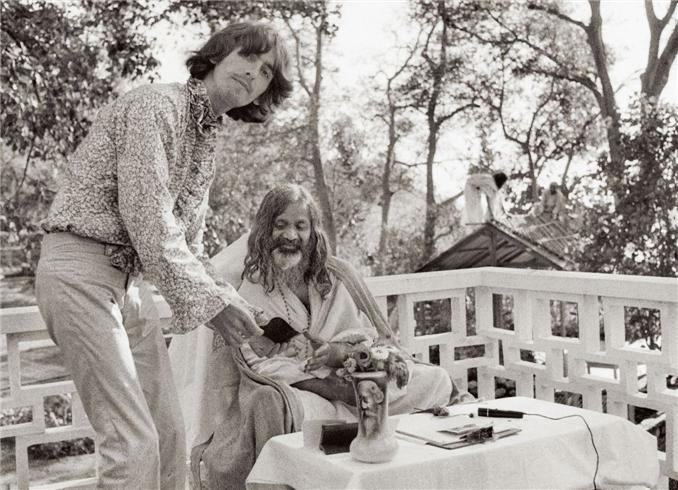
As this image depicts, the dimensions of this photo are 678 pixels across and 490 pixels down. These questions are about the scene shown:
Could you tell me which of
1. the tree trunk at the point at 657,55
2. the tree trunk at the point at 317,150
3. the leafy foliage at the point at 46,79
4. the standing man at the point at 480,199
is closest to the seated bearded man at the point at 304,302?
the leafy foliage at the point at 46,79

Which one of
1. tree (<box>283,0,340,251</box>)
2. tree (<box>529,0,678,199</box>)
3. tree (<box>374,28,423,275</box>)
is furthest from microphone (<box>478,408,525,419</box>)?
tree (<box>374,28,423,275</box>)

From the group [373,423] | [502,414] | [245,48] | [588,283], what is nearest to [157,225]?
[245,48]

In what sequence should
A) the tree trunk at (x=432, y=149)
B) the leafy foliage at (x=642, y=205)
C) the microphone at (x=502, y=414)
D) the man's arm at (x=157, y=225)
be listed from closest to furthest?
the man's arm at (x=157, y=225), the microphone at (x=502, y=414), the leafy foliage at (x=642, y=205), the tree trunk at (x=432, y=149)

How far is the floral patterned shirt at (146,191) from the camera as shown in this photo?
1.87 meters

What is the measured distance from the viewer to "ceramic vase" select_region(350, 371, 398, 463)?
2018mm

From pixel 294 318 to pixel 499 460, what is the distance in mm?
1152

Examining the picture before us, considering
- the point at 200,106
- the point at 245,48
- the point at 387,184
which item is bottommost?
the point at 200,106

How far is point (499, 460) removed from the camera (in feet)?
7.06

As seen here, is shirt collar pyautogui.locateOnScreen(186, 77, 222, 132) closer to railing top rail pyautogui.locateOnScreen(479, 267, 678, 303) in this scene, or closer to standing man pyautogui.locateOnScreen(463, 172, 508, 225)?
railing top rail pyautogui.locateOnScreen(479, 267, 678, 303)

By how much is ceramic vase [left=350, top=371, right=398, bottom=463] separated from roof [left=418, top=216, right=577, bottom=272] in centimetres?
543

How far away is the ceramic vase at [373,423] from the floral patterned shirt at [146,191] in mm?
414

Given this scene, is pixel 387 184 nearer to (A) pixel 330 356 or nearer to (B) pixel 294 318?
(B) pixel 294 318

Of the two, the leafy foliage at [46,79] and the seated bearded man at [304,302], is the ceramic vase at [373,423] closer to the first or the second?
the seated bearded man at [304,302]

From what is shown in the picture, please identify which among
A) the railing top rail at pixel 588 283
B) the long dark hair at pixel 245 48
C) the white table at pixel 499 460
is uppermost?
the long dark hair at pixel 245 48
